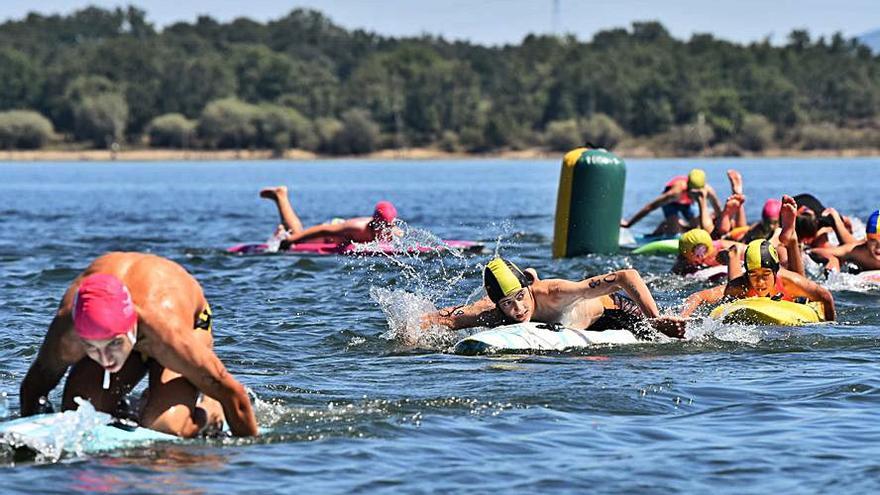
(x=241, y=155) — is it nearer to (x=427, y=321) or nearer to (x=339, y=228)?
(x=339, y=228)

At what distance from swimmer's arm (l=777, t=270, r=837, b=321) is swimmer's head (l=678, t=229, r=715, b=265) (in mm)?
2121

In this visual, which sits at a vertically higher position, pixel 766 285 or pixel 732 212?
pixel 732 212

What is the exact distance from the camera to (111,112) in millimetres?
122938

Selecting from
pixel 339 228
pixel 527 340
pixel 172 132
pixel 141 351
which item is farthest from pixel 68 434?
pixel 172 132

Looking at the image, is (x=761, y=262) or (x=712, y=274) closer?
(x=761, y=262)

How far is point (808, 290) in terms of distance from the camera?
13.5 metres

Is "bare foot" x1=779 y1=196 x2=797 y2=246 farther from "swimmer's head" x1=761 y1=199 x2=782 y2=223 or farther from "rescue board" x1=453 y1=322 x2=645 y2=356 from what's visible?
"swimmer's head" x1=761 y1=199 x2=782 y2=223

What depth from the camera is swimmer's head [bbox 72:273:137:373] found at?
23.2 ft

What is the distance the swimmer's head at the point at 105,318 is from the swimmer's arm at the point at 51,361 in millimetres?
329

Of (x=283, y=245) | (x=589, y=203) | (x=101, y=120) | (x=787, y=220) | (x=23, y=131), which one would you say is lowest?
(x=23, y=131)

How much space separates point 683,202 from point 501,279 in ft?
34.1

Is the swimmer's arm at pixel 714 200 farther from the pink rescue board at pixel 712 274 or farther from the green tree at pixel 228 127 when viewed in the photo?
the green tree at pixel 228 127

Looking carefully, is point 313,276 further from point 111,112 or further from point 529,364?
point 111,112

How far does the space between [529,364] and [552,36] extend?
163285 millimetres
